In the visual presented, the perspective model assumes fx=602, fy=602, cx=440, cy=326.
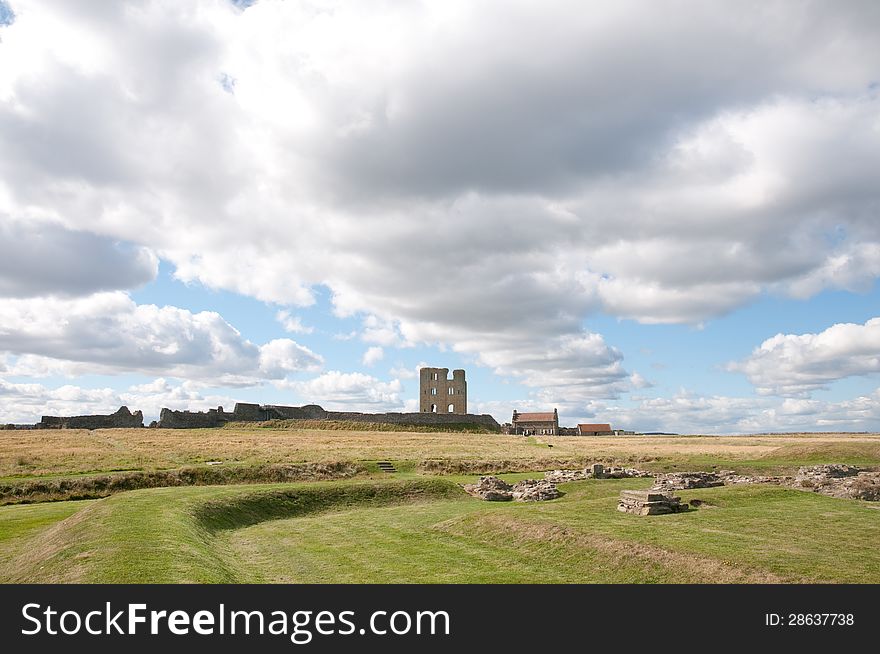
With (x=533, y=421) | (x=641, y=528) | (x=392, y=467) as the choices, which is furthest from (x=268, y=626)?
(x=533, y=421)

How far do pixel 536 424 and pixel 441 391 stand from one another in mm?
22799

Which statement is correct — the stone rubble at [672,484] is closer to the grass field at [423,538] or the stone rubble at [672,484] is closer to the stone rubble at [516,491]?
the stone rubble at [516,491]

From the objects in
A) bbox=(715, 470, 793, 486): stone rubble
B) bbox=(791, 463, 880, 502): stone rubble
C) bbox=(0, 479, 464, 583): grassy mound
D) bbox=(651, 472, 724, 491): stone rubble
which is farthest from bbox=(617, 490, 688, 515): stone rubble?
bbox=(715, 470, 793, 486): stone rubble

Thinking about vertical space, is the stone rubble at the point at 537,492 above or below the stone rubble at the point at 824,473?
below

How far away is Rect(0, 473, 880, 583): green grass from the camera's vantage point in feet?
40.8

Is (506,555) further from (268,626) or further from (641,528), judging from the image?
(268,626)

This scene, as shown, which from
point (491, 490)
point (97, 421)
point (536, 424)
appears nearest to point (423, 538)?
point (491, 490)

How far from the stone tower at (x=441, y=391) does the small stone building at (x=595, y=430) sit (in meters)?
28.8

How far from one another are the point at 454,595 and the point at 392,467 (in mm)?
28503

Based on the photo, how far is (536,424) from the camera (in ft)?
381

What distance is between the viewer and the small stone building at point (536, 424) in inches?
4456

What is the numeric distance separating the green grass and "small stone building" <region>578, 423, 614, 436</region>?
9661cm

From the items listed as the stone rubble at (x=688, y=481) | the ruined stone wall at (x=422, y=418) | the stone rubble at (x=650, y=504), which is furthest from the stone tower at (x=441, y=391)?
the stone rubble at (x=650, y=504)

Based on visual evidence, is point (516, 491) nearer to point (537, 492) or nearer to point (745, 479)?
point (537, 492)
